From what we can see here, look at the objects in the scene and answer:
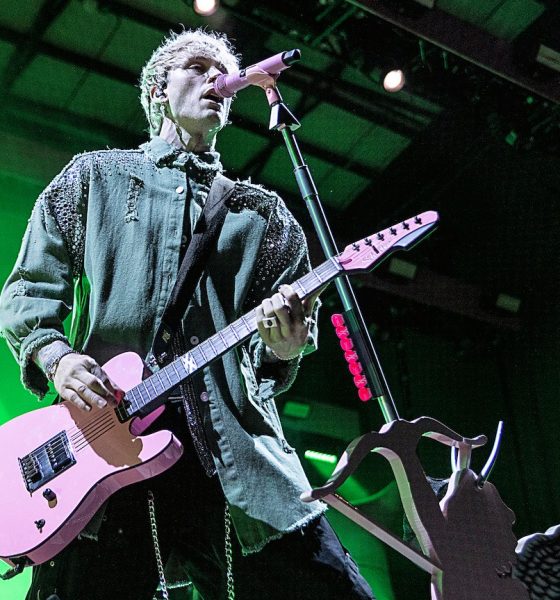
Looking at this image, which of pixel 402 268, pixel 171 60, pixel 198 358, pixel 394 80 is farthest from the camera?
pixel 402 268

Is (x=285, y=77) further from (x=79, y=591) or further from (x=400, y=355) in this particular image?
(x=79, y=591)

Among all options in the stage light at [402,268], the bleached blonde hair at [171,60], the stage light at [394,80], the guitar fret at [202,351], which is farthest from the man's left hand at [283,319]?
the stage light at [402,268]

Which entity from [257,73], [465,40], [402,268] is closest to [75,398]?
[257,73]

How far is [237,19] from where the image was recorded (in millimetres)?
3133

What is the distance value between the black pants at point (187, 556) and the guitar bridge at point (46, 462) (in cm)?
12

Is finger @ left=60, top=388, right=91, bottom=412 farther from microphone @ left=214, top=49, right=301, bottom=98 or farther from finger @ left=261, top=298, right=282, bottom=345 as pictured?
microphone @ left=214, top=49, right=301, bottom=98

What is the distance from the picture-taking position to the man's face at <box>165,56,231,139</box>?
6.04 feet

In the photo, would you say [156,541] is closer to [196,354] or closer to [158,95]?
[196,354]

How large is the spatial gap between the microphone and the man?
96mm

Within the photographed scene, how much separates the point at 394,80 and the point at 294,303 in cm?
223

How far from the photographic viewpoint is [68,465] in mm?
1429

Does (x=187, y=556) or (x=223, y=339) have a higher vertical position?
(x=223, y=339)

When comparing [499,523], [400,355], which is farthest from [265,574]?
[400,355]

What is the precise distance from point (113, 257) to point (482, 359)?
295 cm
